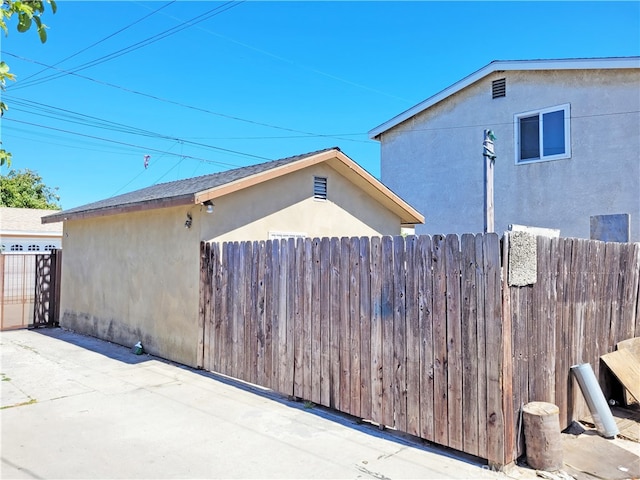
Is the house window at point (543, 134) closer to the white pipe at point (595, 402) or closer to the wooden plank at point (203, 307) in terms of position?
the white pipe at point (595, 402)

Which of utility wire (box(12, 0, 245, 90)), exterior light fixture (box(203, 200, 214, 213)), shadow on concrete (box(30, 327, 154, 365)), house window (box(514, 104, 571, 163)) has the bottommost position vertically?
shadow on concrete (box(30, 327, 154, 365))

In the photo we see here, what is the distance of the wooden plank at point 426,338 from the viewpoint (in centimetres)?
422

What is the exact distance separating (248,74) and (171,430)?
560 inches

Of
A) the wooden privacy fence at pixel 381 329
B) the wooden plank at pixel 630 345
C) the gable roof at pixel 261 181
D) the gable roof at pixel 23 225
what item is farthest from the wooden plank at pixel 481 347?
the gable roof at pixel 23 225

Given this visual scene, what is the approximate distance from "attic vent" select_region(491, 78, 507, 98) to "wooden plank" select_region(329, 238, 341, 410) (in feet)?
27.9

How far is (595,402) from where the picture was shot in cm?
470

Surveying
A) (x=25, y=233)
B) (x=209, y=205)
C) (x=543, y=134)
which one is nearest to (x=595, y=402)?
(x=209, y=205)

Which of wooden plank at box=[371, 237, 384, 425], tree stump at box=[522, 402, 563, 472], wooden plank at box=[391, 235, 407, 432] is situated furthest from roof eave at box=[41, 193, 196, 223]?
tree stump at box=[522, 402, 563, 472]

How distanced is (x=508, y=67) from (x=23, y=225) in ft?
72.9

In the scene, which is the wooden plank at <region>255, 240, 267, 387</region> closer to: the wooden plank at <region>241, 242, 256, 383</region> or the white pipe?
the wooden plank at <region>241, 242, 256, 383</region>

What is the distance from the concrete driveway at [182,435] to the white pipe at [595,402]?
1813mm

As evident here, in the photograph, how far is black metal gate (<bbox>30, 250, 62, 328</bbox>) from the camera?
11820 millimetres

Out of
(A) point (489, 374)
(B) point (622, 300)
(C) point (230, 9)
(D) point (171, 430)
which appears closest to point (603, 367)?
(B) point (622, 300)

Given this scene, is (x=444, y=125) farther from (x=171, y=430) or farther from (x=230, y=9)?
(x=171, y=430)
